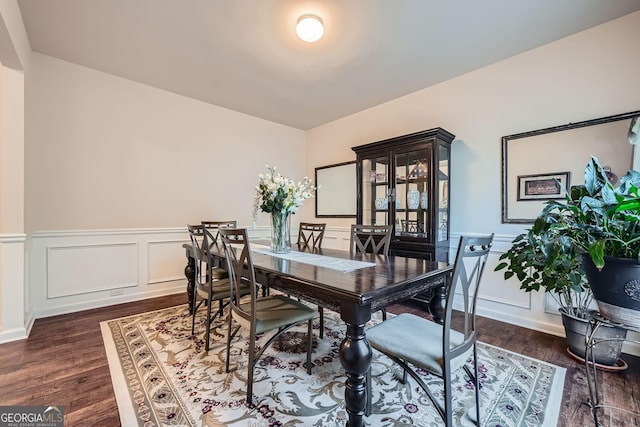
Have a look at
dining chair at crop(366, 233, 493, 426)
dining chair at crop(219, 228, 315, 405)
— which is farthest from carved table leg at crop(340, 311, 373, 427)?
dining chair at crop(219, 228, 315, 405)

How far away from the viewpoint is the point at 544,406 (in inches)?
60.1

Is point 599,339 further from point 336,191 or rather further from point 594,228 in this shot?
point 336,191

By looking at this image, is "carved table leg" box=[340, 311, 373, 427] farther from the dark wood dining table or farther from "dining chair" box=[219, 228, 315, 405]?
"dining chair" box=[219, 228, 315, 405]

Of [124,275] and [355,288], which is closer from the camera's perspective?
[355,288]

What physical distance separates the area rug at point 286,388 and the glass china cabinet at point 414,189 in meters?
1.18

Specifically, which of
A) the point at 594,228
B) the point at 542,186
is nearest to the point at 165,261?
the point at 594,228

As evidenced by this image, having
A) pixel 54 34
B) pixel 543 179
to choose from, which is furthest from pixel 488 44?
pixel 54 34

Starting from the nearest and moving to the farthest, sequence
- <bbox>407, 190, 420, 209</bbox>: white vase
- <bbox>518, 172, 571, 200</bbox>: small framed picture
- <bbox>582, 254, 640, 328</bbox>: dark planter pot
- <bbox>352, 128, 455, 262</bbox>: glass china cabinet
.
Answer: <bbox>582, 254, 640, 328</bbox>: dark planter pot, <bbox>518, 172, 571, 200</bbox>: small framed picture, <bbox>352, 128, 455, 262</bbox>: glass china cabinet, <bbox>407, 190, 420, 209</bbox>: white vase

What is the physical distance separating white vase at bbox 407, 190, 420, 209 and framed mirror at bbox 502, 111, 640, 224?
0.82 m

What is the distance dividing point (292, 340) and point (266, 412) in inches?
33.6

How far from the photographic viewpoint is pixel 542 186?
8.18ft

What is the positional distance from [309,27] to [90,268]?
3341 mm

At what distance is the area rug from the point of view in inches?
56.4

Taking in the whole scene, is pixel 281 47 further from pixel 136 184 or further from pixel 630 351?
pixel 630 351
